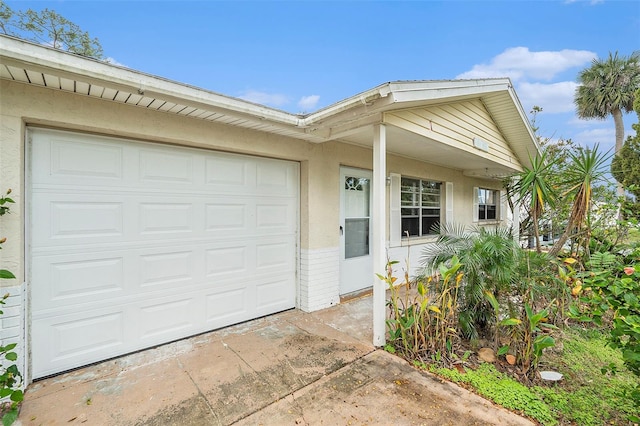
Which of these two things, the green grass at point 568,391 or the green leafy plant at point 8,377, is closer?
the green leafy plant at point 8,377

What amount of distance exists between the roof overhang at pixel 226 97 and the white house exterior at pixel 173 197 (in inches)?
0.7

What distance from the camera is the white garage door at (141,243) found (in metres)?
2.62

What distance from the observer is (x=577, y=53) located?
52.3ft

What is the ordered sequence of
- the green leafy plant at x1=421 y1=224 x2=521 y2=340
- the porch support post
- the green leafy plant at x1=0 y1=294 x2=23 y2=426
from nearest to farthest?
the green leafy plant at x1=0 y1=294 x2=23 y2=426 < the green leafy plant at x1=421 y1=224 x2=521 y2=340 < the porch support post

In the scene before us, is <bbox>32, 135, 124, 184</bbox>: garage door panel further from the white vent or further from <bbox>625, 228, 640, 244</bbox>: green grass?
<bbox>625, 228, 640, 244</bbox>: green grass

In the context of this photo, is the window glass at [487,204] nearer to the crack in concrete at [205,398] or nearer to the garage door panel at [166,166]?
the garage door panel at [166,166]

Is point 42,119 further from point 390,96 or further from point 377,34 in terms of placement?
point 377,34

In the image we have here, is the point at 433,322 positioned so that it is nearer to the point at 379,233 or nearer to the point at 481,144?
the point at 379,233

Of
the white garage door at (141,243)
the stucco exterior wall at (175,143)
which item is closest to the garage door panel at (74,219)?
the white garage door at (141,243)

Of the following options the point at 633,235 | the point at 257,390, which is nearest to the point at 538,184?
the point at 633,235

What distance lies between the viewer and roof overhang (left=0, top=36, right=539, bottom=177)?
208cm

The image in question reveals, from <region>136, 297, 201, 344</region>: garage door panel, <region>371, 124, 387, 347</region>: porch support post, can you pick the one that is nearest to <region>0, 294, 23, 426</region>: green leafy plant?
<region>136, 297, 201, 344</region>: garage door panel

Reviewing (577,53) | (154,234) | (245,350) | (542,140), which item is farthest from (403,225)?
(577,53)

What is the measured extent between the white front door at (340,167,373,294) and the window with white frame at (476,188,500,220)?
193 inches
